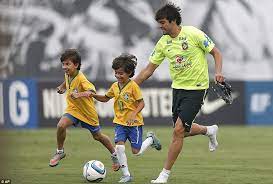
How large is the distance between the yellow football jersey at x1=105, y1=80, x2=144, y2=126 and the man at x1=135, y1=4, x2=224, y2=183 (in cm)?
53

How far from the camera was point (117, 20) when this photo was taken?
36.8 meters

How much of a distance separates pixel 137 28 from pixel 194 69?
24.5 meters

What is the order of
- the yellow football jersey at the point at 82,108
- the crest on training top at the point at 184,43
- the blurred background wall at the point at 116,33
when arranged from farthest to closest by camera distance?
1. the blurred background wall at the point at 116,33
2. the yellow football jersey at the point at 82,108
3. the crest on training top at the point at 184,43

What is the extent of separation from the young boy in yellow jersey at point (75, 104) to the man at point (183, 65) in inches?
55.6

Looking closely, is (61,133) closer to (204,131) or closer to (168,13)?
(204,131)

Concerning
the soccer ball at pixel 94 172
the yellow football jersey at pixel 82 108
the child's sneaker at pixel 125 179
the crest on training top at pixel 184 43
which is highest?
the crest on training top at pixel 184 43

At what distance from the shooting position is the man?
1201 cm

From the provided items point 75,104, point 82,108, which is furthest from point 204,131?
point 75,104

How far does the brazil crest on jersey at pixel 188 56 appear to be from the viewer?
39.9ft

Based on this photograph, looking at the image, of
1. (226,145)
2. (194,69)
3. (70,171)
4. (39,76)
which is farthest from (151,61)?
(39,76)

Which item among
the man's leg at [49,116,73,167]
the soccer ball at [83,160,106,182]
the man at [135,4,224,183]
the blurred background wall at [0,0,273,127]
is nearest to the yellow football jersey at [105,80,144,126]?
the man at [135,4,224,183]

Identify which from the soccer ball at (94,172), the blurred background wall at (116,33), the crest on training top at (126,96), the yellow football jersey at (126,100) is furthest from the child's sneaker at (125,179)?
the blurred background wall at (116,33)

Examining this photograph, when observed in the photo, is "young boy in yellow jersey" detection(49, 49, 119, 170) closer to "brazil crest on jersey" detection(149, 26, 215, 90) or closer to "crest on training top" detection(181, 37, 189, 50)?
"brazil crest on jersey" detection(149, 26, 215, 90)

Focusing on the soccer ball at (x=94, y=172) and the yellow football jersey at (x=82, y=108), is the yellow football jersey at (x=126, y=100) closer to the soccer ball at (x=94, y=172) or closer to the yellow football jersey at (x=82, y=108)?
the soccer ball at (x=94, y=172)
